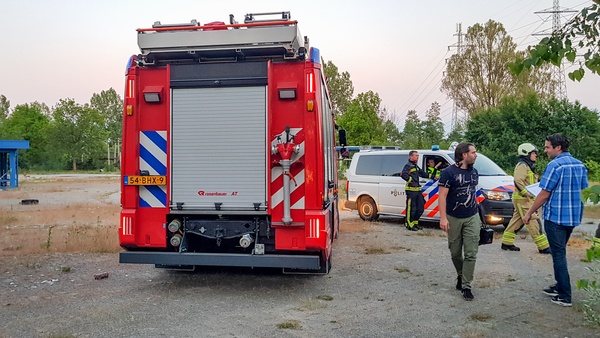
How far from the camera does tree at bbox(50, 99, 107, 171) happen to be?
67312mm

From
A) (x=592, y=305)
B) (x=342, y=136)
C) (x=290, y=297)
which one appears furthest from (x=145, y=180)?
(x=592, y=305)

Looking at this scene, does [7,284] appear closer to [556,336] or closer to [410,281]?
[410,281]

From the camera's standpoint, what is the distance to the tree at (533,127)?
30000 mm

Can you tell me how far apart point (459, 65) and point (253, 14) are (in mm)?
34942

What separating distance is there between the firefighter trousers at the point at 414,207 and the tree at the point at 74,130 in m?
63.2

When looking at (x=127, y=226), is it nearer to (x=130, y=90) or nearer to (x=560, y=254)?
(x=130, y=90)

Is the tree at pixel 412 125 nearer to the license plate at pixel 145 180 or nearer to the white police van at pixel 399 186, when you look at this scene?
the white police van at pixel 399 186

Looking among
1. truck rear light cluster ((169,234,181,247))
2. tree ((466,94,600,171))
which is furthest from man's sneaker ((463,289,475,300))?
tree ((466,94,600,171))

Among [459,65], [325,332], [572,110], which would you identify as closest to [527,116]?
[572,110]

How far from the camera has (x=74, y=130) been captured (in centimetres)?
6744

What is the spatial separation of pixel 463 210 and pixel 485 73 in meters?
34.4

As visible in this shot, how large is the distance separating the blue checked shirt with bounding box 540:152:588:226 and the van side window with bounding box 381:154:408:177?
7417 mm

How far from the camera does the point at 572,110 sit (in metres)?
30.5

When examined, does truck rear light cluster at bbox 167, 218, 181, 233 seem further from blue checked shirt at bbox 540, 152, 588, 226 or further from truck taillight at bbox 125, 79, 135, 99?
blue checked shirt at bbox 540, 152, 588, 226
